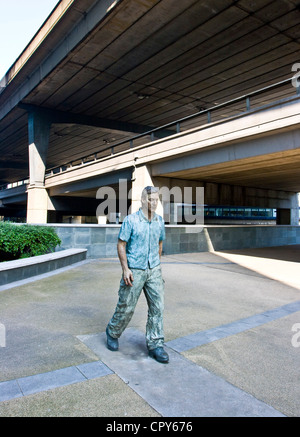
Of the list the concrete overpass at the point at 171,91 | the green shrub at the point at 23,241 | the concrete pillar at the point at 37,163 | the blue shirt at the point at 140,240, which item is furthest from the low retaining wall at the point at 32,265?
the concrete pillar at the point at 37,163

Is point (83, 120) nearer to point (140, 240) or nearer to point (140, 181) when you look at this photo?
point (140, 181)

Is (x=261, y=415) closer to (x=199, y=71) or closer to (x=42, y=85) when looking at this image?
(x=199, y=71)

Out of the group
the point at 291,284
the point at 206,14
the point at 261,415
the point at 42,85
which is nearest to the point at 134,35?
the point at 206,14

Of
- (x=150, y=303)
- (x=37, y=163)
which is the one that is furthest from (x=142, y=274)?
(x=37, y=163)

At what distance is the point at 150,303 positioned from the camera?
366 centimetres

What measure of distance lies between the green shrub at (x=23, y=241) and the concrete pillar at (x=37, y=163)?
1914cm

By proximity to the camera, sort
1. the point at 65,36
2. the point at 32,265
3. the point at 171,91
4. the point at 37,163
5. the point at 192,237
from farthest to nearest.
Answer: the point at 37,163 → the point at 171,91 → the point at 65,36 → the point at 192,237 → the point at 32,265

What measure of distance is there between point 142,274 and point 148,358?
97 centimetres

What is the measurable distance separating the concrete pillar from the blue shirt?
2593cm

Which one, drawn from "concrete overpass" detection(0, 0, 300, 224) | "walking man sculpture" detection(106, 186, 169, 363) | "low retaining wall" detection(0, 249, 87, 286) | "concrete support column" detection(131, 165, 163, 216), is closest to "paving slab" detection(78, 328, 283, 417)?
"walking man sculpture" detection(106, 186, 169, 363)

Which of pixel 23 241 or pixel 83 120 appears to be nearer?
pixel 23 241

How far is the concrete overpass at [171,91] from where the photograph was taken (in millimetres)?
13297

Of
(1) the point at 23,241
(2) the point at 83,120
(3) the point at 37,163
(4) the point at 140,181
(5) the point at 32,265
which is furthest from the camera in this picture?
(3) the point at 37,163
